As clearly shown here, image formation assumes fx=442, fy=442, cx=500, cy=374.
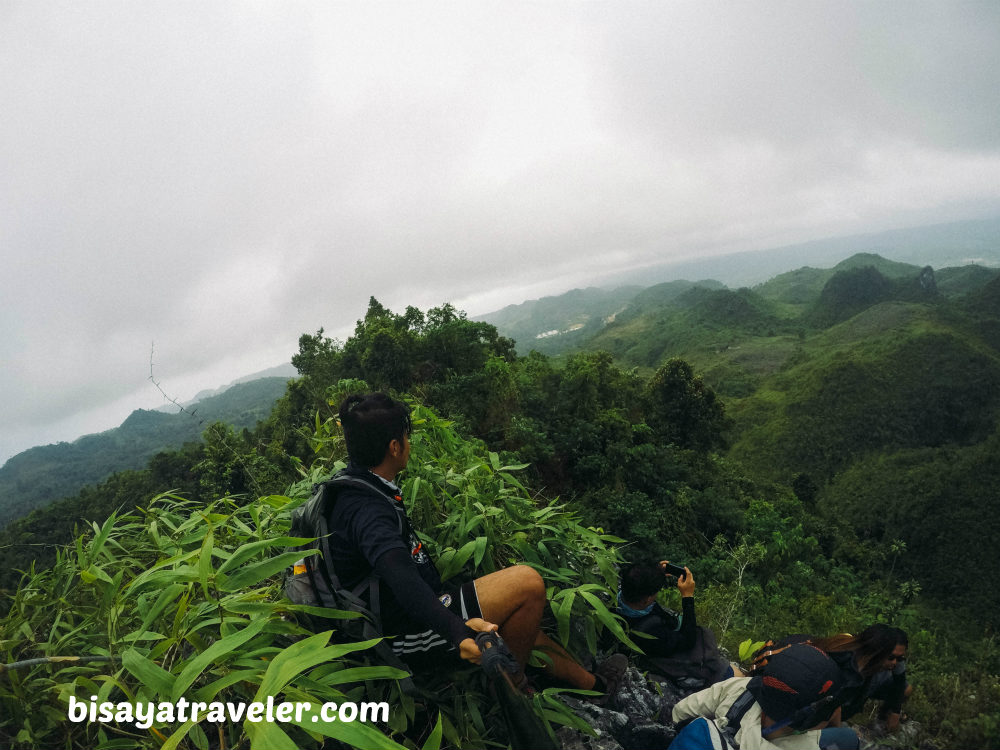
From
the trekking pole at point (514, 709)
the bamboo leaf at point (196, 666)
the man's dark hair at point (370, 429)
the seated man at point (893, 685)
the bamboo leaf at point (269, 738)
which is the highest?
the man's dark hair at point (370, 429)

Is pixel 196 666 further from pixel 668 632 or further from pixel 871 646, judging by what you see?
pixel 871 646

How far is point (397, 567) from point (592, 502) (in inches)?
330

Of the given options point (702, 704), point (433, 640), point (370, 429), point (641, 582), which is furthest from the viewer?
point (641, 582)

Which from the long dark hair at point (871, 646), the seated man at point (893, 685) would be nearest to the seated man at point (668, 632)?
the long dark hair at point (871, 646)

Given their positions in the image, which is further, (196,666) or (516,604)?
(516,604)

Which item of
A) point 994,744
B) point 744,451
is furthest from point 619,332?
point 994,744

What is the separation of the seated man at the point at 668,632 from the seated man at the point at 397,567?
794mm

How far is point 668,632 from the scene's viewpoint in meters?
2.80

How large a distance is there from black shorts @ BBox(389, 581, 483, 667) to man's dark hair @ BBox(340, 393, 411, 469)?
0.71 metres

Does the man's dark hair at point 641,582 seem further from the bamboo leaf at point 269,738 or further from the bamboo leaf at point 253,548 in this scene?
the bamboo leaf at point 269,738

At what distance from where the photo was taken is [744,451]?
40.1 metres

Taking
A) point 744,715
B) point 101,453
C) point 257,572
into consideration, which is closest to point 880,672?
point 744,715

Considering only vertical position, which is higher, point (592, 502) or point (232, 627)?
point (232, 627)

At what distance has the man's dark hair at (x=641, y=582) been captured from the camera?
2.81 m
